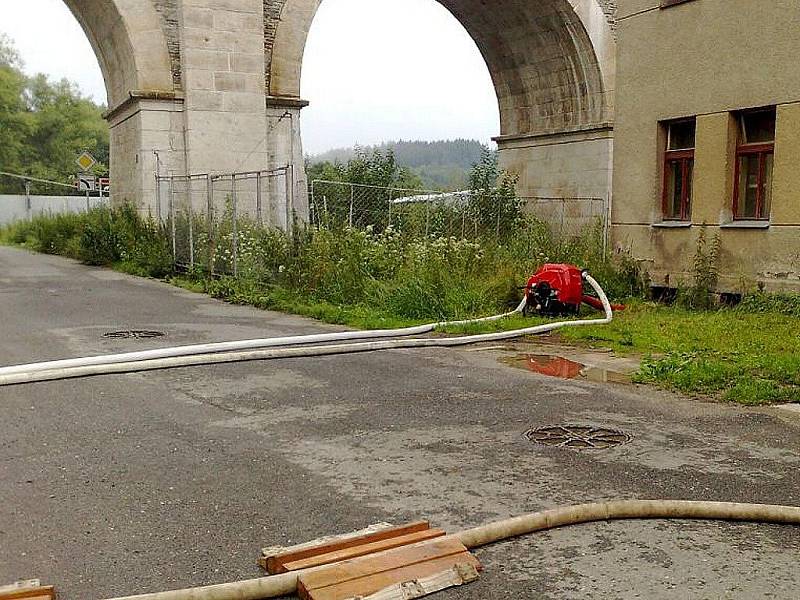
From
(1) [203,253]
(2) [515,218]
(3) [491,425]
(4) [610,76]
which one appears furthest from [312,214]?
(3) [491,425]

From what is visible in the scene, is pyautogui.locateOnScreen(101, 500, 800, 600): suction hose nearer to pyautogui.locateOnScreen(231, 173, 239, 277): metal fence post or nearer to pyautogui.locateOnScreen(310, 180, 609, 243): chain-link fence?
pyautogui.locateOnScreen(231, 173, 239, 277): metal fence post

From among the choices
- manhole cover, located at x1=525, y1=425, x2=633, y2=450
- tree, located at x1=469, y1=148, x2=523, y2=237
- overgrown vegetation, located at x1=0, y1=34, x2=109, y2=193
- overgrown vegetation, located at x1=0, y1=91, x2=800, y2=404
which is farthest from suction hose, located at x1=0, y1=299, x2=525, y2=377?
overgrown vegetation, located at x1=0, y1=34, x2=109, y2=193

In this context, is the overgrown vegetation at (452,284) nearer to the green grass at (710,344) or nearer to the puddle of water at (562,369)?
the green grass at (710,344)

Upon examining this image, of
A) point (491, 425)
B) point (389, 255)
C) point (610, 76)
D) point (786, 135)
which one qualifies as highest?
point (610, 76)

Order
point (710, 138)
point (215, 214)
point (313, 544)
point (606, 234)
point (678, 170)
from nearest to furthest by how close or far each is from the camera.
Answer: point (313, 544)
point (710, 138)
point (678, 170)
point (215, 214)
point (606, 234)

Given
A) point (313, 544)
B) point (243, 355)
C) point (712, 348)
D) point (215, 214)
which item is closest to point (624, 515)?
point (313, 544)

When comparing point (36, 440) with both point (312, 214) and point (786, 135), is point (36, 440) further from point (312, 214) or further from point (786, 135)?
point (312, 214)

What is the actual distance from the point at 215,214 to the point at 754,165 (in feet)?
34.0

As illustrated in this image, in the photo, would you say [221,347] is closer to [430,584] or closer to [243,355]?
[243,355]

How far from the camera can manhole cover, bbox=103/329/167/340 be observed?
1047cm

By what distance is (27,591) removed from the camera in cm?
336

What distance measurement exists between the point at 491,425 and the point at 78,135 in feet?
257

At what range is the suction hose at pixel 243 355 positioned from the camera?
25.0ft

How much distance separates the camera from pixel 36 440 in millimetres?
5727
